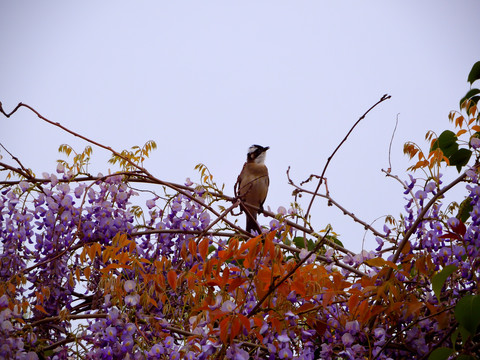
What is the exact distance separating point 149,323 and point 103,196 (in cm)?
72

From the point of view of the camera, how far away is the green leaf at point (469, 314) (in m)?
1.40

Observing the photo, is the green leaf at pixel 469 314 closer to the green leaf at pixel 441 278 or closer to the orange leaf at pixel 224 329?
the green leaf at pixel 441 278

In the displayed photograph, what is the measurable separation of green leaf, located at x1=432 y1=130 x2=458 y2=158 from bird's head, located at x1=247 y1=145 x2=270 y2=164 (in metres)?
4.21

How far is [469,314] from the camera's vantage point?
142 cm

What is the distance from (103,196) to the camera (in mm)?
2373

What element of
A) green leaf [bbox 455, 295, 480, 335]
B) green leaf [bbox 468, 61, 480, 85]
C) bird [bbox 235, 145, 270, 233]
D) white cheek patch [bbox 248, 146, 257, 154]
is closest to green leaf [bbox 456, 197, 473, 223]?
green leaf [bbox 455, 295, 480, 335]

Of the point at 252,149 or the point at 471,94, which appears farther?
the point at 252,149

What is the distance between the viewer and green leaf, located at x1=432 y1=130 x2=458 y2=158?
271 cm

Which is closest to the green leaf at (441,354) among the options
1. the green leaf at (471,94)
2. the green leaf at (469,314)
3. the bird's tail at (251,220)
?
the green leaf at (469,314)

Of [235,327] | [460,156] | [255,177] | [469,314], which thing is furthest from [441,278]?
[255,177]

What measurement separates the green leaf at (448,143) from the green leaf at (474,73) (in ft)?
1.29

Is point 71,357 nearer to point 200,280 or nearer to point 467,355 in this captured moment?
point 200,280

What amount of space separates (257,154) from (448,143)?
4311 mm

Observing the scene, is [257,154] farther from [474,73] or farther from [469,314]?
[469,314]
